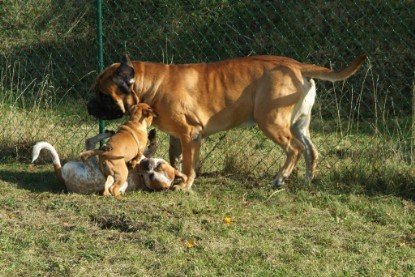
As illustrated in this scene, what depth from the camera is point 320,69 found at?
25.5ft

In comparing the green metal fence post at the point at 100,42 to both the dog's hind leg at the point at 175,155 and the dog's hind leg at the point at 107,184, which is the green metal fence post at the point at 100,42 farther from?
the dog's hind leg at the point at 107,184

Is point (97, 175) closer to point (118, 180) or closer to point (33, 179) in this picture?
point (118, 180)

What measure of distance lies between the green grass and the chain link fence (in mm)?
1596

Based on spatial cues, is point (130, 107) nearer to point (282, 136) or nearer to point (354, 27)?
point (282, 136)

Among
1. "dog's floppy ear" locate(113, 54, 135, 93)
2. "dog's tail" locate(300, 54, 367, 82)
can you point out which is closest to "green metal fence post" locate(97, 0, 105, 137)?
"dog's floppy ear" locate(113, 54, 135, 93)

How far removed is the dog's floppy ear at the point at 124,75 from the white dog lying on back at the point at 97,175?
0.51 meters

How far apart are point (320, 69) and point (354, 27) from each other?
4707 mm

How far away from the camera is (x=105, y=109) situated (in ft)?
26.4

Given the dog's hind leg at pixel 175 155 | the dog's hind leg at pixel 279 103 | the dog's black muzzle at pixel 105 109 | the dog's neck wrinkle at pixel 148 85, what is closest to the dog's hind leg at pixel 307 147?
the dog's hind leg at pixel 279 103

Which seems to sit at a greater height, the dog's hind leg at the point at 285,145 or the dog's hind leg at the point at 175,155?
the dog's hind leg at the point at 285,145

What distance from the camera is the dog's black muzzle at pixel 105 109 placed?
26.3 ft

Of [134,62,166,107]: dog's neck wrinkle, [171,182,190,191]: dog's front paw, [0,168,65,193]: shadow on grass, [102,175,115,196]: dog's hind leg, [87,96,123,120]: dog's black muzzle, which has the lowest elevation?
[0,168,65,193]: shadow on grass

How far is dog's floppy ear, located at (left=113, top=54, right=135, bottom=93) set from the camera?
25.8ft

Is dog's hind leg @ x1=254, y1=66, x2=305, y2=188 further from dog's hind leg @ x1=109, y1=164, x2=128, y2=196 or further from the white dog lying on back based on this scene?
dog's hind leg @ x1=109, y1=164, x2=128, y2=196
